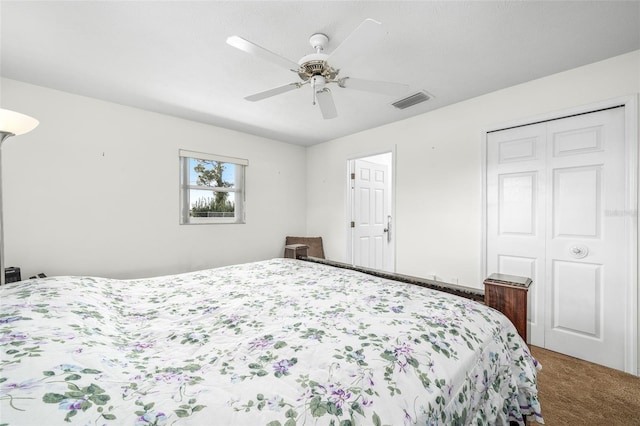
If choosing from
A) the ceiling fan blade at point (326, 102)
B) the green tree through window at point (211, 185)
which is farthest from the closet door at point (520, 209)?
the green tree through window at point (211, 185)

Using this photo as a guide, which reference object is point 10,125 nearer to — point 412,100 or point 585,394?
point 412,100

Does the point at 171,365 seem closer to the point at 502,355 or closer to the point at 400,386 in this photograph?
the point at 400,386

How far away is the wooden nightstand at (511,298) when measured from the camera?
1.30 metres

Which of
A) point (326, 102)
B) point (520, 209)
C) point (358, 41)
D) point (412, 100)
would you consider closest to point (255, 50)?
point (358, 41)

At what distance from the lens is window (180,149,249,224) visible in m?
3.43

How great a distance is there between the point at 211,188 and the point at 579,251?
4.02 m

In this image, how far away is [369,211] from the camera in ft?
14.4

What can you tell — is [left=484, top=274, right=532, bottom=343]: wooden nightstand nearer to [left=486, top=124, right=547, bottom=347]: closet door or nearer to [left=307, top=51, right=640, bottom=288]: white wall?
[left=486, top=124, right=547, bottom=347]: closet door

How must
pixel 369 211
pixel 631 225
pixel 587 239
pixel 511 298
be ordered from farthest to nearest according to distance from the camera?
pixel 369 211, pixel 587 239, pixel 631 225, pixel 511 298

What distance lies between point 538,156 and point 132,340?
327cm

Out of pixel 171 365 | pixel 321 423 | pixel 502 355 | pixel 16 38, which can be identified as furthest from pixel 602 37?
pixel 16 38

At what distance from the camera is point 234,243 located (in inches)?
150


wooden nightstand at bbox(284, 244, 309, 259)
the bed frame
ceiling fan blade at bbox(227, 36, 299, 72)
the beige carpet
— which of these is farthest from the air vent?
the beige carpet

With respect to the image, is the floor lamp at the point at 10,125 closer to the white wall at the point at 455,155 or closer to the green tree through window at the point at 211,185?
the green tree through window at the point at 211,185
